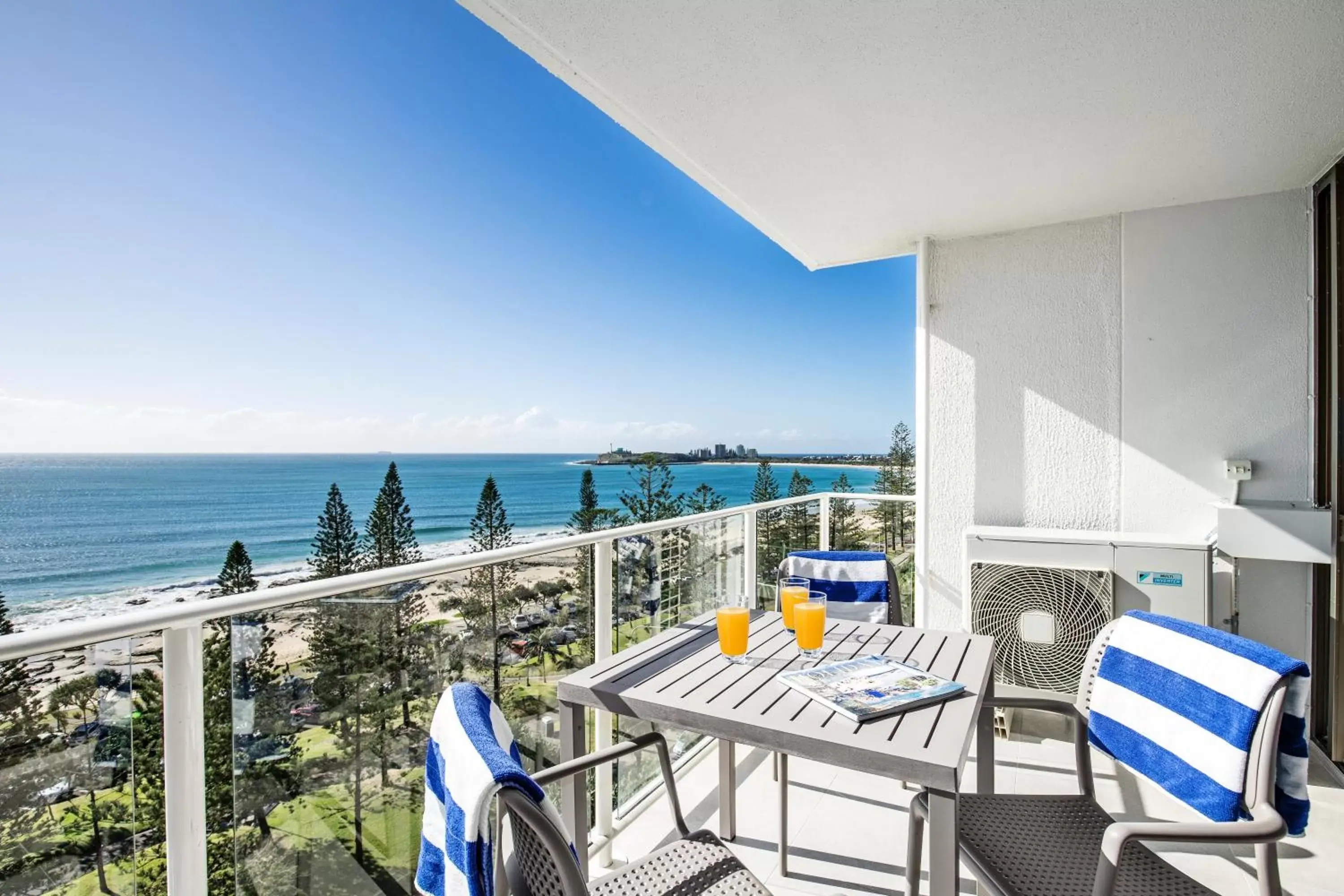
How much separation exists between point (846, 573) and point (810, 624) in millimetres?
880

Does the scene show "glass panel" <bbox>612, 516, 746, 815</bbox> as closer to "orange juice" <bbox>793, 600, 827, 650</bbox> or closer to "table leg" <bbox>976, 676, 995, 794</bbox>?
"orange juice" <bbox>793, 600, 827, 650</bbox>

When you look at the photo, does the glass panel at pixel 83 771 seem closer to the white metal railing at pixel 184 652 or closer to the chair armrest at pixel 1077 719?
the white metal railing at pixel 184 652

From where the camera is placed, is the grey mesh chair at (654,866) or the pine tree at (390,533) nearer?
the grey mesh chair at (654,866)

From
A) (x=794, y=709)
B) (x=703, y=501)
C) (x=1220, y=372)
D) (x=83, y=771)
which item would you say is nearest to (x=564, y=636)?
(x=794, y=709)

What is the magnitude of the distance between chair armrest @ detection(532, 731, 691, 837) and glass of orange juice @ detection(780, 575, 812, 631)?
0.61m

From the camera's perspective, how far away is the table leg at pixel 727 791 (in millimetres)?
2273

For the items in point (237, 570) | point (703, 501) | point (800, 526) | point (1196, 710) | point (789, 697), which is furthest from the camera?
point (237, 570)

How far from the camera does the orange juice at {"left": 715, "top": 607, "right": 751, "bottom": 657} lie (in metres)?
1.79

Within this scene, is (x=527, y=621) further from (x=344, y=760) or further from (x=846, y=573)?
(x=846, y=573)

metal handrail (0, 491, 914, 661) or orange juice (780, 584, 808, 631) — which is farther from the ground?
metal handrail (0, 491, 914, 661)

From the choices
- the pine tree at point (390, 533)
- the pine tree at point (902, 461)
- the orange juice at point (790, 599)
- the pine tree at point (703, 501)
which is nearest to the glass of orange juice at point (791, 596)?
the orange juice at point (790, 599)

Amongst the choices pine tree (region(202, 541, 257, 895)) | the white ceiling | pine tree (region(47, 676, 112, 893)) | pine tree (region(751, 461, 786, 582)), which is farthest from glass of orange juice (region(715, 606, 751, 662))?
pine tree (region(751, 461, 786, 582))

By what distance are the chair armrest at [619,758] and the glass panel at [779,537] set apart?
1.93 m

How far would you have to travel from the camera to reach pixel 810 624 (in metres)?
1.81
